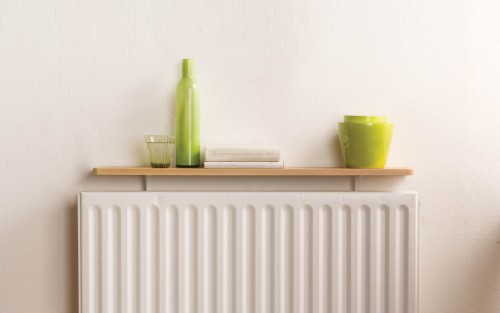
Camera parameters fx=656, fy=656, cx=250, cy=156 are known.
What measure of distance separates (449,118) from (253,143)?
1.63 ft

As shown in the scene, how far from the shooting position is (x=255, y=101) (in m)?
1.63

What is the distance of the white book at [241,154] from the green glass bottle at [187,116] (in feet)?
0.16

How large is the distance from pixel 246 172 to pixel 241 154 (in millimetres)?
44

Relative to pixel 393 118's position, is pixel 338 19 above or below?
above

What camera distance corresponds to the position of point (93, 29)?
1.61 m

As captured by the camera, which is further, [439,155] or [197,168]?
[439,155]

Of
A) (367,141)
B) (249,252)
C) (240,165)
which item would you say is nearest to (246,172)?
(240,165)

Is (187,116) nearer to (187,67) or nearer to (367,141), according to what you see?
(187,67)

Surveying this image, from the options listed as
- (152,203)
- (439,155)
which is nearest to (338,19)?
(439,155)

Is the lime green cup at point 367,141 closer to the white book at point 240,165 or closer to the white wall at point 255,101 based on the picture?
the white wall at point 255,101

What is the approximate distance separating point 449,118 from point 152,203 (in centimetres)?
77

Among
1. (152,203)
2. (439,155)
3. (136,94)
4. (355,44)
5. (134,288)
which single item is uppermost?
(355,44)

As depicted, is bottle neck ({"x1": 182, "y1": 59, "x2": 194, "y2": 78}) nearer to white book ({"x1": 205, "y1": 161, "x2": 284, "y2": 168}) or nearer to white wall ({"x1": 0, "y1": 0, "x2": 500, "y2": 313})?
white wall ({"x1": 0, "y1": 0, "x2": 500, "y2": 313})

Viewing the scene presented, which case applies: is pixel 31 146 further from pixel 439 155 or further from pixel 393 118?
pixel 439 155
